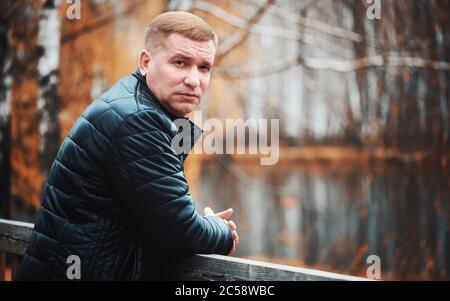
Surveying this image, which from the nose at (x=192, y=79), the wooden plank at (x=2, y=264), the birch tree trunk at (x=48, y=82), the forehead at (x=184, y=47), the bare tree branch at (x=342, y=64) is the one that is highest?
the bare tree branch at (x=342, y=64)

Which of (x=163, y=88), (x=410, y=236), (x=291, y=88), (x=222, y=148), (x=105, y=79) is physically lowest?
(x=410, y=236)

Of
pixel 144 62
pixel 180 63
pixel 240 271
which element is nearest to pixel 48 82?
pixel 144 62

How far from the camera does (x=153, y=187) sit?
1.45 meters

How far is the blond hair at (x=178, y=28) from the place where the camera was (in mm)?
1610

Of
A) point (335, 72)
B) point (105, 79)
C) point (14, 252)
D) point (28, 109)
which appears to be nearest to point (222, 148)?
point (335, 72)

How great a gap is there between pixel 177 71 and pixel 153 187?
15.7 inches

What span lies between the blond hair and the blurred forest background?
13.2ft

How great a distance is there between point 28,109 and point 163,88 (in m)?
4.78

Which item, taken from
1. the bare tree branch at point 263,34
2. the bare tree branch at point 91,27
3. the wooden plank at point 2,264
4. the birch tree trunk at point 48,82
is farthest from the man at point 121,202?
the bare tree branch at point 263,34

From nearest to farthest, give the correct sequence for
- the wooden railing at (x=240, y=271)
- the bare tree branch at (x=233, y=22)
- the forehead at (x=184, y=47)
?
1. the wooden railing at (x=240, y=271)
2. the forehead at (x=184, y=47)
3. the bare tree branch at (x=233, y=22)

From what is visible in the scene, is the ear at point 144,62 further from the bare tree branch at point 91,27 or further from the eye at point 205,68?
the bare tree branch at point 91,27

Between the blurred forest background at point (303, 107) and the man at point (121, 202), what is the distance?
406cm

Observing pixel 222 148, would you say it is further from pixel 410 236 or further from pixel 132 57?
pixel 410 236
